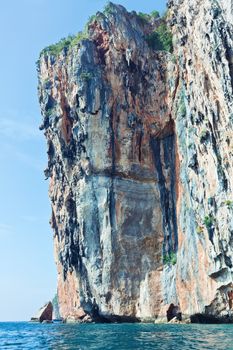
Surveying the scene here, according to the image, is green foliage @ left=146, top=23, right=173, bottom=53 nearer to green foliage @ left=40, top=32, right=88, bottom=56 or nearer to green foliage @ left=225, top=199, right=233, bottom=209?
green foliage @ left=40, top=32, right=88, bottom=56

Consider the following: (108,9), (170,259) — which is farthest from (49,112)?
(170,259)

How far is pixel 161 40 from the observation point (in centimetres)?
5281

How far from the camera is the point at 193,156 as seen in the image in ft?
133

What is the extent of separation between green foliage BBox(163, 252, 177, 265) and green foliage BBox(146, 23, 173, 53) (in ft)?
74.6

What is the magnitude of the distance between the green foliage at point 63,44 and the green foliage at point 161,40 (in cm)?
784

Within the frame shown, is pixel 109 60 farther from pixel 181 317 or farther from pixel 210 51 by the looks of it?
pixel 181 317

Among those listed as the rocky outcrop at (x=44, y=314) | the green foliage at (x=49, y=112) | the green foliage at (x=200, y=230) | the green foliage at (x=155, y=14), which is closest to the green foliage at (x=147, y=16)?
the green foliage at (x=155, y=14)

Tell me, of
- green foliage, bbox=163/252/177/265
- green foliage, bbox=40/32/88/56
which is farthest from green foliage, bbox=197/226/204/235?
green foliage, bbox=40/32/88/56

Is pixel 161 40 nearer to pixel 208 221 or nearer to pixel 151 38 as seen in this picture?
pixel 151 38

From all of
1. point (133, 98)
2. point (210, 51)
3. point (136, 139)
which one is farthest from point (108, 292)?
point (210, 51)

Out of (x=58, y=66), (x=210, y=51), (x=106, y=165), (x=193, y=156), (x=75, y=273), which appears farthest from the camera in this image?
(x=58, y=66)

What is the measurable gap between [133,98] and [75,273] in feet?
67.8

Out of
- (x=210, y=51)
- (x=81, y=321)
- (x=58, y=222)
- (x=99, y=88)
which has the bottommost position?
(x=81, y=321)

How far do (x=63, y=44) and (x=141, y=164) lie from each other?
20.7 meters
